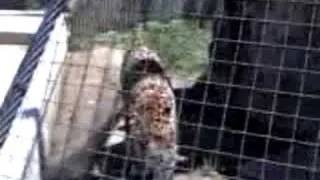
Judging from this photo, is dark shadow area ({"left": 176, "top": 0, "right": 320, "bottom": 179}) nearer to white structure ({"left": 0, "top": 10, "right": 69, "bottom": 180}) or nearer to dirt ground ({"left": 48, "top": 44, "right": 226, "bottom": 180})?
dirt ground ({"left": 48, "top": 44, "right": 226, "bottom": 180})

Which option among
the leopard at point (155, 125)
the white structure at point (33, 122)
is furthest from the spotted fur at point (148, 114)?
the white structure at point (33, 122)

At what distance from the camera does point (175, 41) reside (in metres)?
3.28

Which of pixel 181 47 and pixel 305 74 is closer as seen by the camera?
pixel 305 74

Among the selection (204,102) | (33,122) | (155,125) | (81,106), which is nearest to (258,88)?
(204,102)

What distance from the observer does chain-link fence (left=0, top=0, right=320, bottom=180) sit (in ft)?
9.67

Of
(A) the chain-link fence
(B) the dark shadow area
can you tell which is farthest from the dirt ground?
(B) the dark shadow area

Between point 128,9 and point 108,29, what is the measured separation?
11 centimetres

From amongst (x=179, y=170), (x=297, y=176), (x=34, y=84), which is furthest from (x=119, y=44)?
(x=297, y=176)

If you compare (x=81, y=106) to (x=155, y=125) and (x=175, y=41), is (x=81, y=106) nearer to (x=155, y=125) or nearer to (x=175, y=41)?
(x=155, y=125)

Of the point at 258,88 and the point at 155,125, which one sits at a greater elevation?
the point at 258,88

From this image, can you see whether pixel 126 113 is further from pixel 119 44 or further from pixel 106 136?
pixel 119 44

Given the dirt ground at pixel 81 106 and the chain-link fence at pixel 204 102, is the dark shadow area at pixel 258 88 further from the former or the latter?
the dirt ground at pixel 81 106

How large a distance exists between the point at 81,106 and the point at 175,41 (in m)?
0.44

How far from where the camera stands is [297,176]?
2930mm
